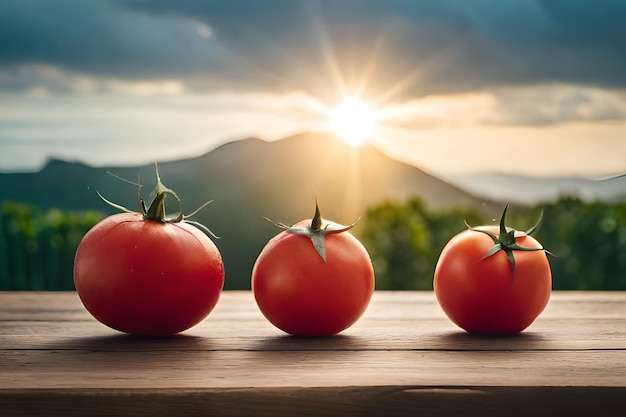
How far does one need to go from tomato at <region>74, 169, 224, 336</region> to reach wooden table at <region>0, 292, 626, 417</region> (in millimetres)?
34

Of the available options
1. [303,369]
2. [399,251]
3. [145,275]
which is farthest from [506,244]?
[399,251]

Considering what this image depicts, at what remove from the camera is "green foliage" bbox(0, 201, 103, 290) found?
2875 mm

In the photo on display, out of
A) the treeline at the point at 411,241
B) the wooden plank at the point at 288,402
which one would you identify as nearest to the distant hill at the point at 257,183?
the treeline at the point at 411,241

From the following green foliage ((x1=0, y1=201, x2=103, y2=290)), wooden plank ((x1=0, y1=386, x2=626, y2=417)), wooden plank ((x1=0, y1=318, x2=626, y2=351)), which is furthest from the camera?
green foliage ((x1=0, y1=201, x2=103, y2=290))

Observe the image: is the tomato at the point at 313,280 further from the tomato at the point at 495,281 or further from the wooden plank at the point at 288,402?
the wooden plank at the point at 288,402

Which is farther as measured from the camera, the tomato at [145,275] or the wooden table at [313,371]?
the tomato at [145,275]

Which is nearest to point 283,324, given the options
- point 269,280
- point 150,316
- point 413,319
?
point 269,280

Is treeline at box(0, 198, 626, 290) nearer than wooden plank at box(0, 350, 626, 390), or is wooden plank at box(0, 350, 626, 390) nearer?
wooden plank at box(0, 350, 626, 390)

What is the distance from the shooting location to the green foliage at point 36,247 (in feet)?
9.43

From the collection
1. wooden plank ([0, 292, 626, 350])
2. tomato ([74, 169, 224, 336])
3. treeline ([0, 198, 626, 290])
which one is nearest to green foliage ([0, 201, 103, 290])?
treeline ([0, 198, 626, 290])

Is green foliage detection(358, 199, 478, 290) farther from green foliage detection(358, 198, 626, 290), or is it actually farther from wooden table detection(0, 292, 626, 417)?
wooden table detection(0, 292, 626, 417)

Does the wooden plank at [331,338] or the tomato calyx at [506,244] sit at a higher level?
the tomato calyx at [506,244]

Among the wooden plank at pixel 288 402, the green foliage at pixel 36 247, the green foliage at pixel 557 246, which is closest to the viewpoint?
the wooden plank at pixel 288 402

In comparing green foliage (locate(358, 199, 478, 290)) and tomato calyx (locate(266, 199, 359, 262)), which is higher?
tomato calyx (locate(266, 199, 359, 262))
